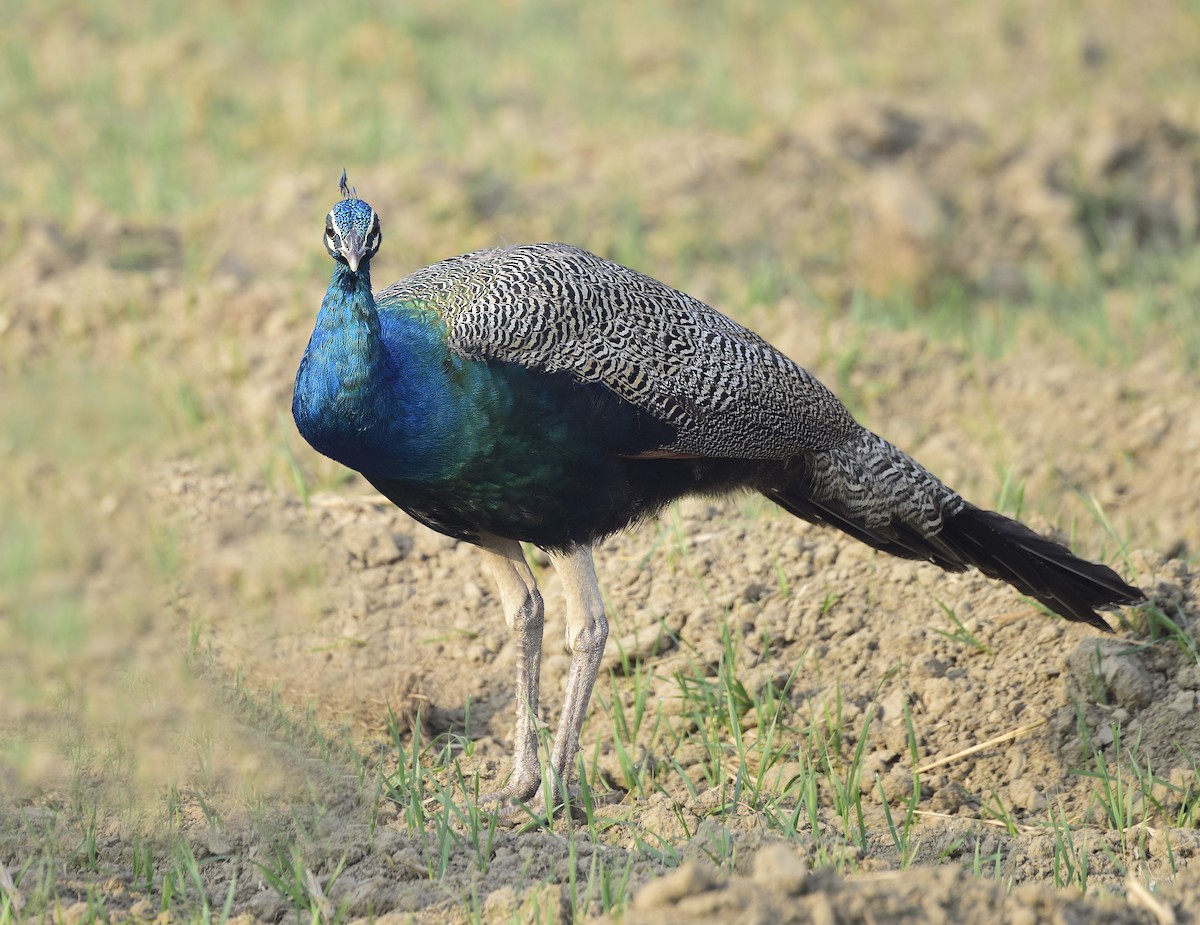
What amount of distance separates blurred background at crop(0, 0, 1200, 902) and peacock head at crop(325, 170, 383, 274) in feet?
5.06

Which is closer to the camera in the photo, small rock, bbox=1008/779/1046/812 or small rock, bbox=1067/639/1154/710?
small rock, bbox=1008/779/1046/812

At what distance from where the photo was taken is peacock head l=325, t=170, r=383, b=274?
14.8ft

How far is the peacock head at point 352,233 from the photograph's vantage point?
4523 millimetres

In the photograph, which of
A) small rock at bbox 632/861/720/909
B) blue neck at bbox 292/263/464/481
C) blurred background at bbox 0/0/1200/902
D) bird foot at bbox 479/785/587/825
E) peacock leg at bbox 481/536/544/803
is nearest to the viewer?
small rock at bbox 632/861/720/909

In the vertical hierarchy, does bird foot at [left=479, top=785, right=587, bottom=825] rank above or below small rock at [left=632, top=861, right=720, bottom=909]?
above

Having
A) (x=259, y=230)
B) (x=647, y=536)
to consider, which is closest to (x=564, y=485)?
(x=647, y=536)

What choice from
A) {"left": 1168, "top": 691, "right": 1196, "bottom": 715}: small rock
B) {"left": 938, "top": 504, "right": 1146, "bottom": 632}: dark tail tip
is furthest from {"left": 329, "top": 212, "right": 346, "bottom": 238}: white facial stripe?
{"left": 1168, "top": 691, "right": 1196, "bottom": 715}: small rock

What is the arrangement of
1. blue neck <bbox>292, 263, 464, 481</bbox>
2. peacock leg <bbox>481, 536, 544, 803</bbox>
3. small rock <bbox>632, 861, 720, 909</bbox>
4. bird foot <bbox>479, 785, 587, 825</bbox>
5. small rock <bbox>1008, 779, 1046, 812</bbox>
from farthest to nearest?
peacock leg <bbox>481, 536, 544, 803</bbox> → small rock <bbox>1008, 779, 1046, 812</bbox> → bird foot <bbox>479, 785, 587, 825</bbox> → blue neck <bbox>292, 263, 464, 481</bbox> → small rock <bbox>632, 861, 720, 909</bbox>

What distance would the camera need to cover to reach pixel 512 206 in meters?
9.27

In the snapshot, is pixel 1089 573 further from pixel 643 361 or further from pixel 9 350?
pixel 9 350

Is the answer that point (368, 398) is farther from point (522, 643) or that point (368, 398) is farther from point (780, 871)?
point (780, 871)

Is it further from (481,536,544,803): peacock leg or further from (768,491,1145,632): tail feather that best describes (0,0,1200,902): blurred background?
(768,491,1145,632): tail feather

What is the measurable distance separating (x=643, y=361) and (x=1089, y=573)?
5.37 ft

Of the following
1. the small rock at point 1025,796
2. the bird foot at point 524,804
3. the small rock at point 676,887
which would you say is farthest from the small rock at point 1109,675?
the small rock at point 676,887
